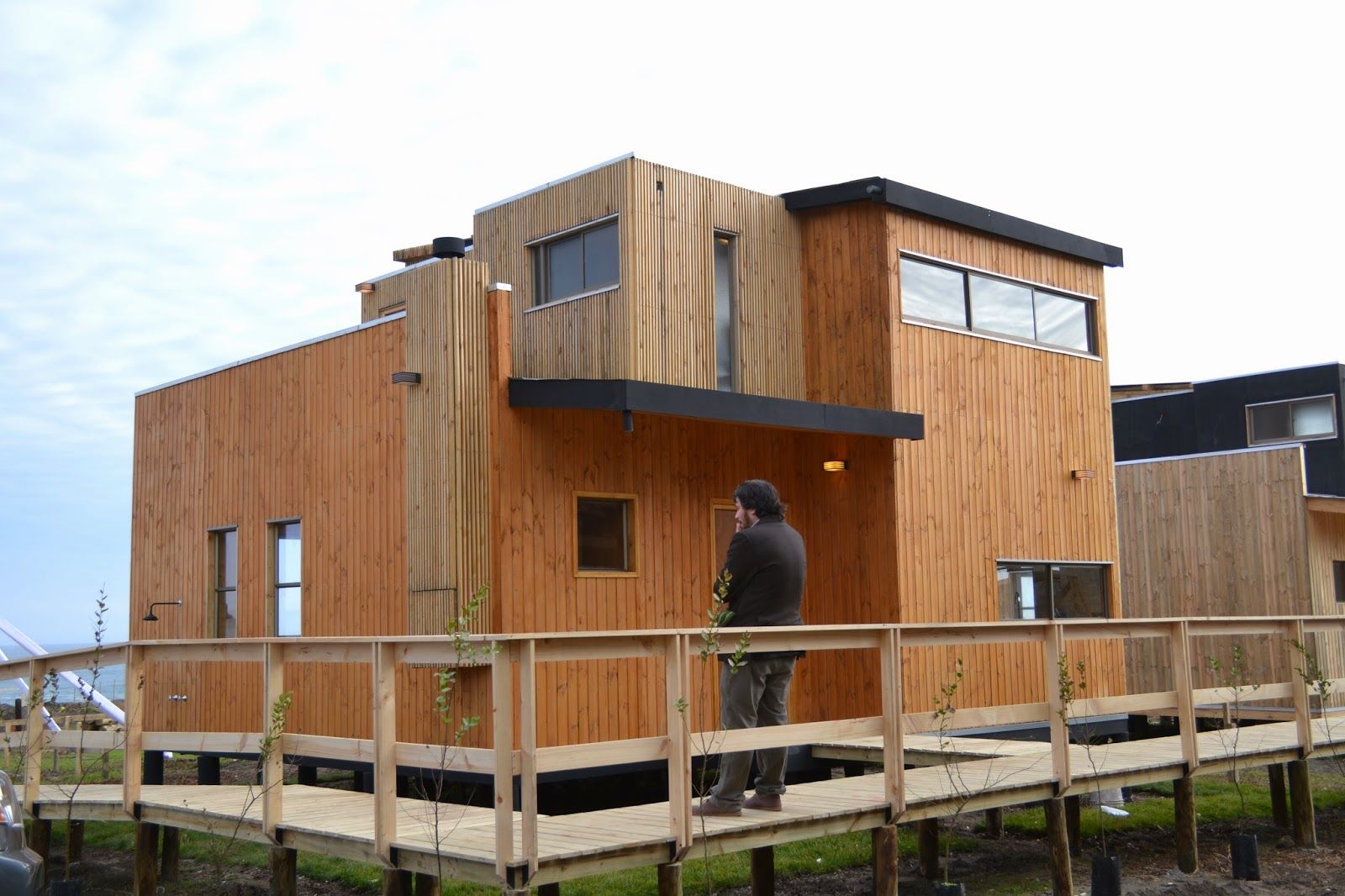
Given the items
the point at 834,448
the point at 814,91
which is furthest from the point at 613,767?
the point at 814,91

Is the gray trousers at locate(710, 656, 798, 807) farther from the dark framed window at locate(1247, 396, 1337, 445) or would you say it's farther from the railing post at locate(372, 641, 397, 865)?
the dark framed window at locate(1247, 396, 1337, 445)

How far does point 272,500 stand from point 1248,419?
1746cm

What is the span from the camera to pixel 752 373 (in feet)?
43.0

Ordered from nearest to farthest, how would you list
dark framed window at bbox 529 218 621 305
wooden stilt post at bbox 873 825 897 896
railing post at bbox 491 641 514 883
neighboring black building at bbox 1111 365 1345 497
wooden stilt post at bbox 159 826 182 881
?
railing post at bbox 491 641 514 883
wooden stilt post at bbox 873 825 897 896
wooden stilt post at bbox 159 826 182 881
dark framed window at bbox 529 218 621 305
neighboring black building at bbox 1111 365 1345 497

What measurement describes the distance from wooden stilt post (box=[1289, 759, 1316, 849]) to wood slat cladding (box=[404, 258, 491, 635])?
690cm

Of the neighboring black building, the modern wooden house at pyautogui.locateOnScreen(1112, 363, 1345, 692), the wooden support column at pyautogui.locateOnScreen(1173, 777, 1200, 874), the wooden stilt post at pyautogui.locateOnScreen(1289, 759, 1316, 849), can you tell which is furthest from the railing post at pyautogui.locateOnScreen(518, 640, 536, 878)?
the neighboring black building

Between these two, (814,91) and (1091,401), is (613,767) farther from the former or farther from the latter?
(814,91)

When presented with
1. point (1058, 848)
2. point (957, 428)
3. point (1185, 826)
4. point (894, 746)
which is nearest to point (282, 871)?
point (894, 746)

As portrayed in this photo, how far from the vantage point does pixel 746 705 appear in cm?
752

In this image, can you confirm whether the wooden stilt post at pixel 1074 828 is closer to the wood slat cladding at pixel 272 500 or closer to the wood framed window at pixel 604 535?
the wood framed window at pixel 604 535

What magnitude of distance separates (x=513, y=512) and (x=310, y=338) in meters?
3.21

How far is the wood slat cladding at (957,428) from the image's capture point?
13094 millimetres

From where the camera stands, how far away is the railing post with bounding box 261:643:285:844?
760cm

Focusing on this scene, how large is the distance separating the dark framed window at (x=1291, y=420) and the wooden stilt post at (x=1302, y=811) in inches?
515
